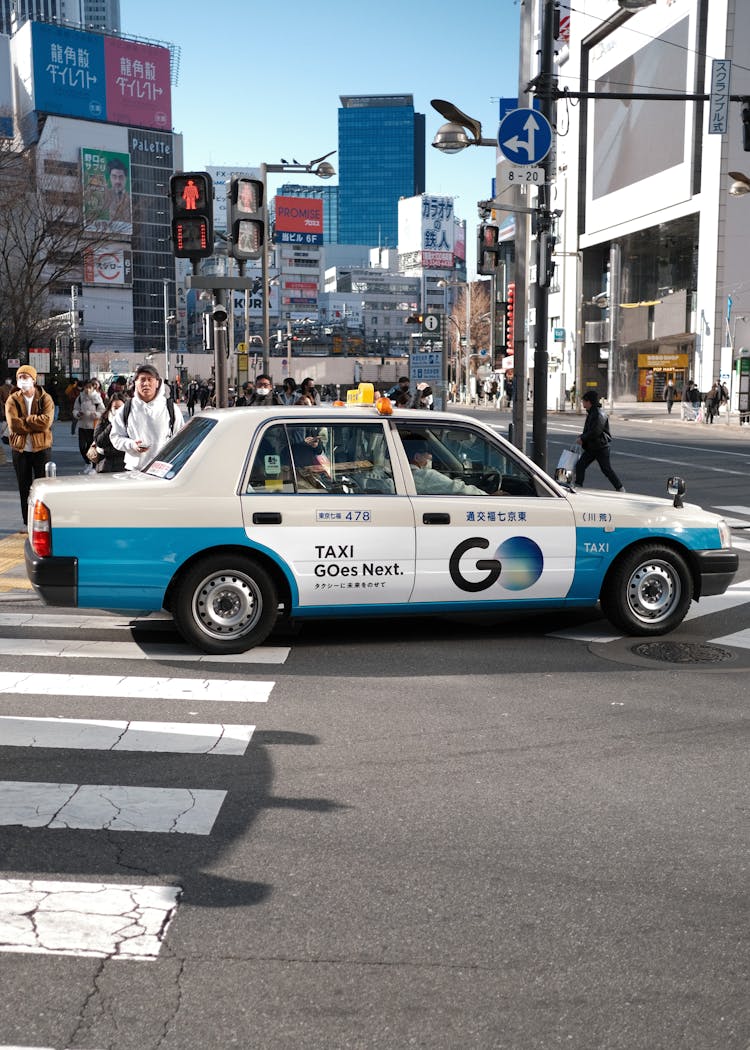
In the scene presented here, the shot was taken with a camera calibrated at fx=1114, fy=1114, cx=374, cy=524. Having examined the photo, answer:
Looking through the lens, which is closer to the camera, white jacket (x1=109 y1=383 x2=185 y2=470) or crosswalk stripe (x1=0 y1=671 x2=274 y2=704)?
crosswalk stripe (x1=0 y1=671 x2=274 y2=704)

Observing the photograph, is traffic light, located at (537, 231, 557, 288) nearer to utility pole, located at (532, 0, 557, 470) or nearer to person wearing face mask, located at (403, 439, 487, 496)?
utility pole, located at (532, 0, 557, 470)

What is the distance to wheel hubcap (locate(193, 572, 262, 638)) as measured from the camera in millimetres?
7062

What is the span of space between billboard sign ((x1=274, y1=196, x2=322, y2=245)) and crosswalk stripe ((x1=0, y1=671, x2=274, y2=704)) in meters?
193

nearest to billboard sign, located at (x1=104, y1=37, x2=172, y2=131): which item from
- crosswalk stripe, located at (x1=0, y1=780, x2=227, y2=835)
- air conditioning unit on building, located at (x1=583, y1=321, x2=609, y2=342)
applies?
air conditioning unit on building, located at (x1=583, y1=321, x2=609, y2=342)

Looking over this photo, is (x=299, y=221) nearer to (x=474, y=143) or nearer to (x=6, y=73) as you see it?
(x=6, y=73)

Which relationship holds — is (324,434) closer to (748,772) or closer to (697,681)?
(697,681)

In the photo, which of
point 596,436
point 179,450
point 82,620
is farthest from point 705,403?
point 179,450

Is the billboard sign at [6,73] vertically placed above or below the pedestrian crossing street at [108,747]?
above

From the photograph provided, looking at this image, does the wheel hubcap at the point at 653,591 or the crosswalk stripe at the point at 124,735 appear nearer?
the crosswalk stripe at the point at 124,735

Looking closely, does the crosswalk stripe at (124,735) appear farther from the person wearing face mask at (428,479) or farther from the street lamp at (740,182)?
the street lamp at (740,182)

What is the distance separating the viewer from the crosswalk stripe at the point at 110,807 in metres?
4.29

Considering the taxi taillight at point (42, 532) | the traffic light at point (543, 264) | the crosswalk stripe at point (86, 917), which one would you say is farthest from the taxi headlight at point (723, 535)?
the traffic light at point (543, 264)

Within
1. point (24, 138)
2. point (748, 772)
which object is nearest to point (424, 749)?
point (748, 772)

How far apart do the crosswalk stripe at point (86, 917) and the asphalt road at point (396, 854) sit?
0.02 metres
